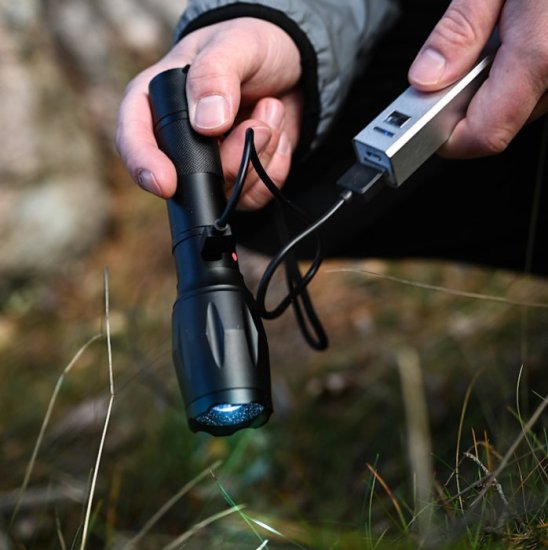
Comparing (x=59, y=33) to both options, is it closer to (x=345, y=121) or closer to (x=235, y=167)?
(x=345, y=121)

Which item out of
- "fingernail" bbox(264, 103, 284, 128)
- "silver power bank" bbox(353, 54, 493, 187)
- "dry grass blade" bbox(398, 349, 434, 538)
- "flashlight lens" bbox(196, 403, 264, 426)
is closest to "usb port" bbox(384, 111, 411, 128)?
"silver power bank" bbox(353, 54, 493, 187)

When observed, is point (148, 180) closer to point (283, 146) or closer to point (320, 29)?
point (283, 146)

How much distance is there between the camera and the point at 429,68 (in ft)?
2.97

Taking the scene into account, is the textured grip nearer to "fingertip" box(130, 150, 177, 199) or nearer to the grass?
"fingertip" box(130, 150, 177, 199)

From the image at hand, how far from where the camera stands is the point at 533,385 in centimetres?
150

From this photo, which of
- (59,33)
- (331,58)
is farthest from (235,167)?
(59,33)

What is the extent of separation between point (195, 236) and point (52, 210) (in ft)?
6.26

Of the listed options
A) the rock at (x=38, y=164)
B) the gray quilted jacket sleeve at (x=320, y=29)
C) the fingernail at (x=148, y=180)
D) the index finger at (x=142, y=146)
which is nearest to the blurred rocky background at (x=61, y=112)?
the rock at (x=38, y=164)

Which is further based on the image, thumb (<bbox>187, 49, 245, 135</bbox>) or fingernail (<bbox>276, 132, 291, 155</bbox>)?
fingernail (<bbox>276, 132, 291, 155</bbox>)

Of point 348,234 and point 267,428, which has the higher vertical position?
point 348,234

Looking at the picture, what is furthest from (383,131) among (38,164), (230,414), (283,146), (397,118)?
(38,164)

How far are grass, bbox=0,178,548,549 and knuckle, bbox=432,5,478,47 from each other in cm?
28

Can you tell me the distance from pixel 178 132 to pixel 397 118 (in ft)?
0.81

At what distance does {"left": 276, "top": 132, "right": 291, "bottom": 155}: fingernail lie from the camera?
1096mm
